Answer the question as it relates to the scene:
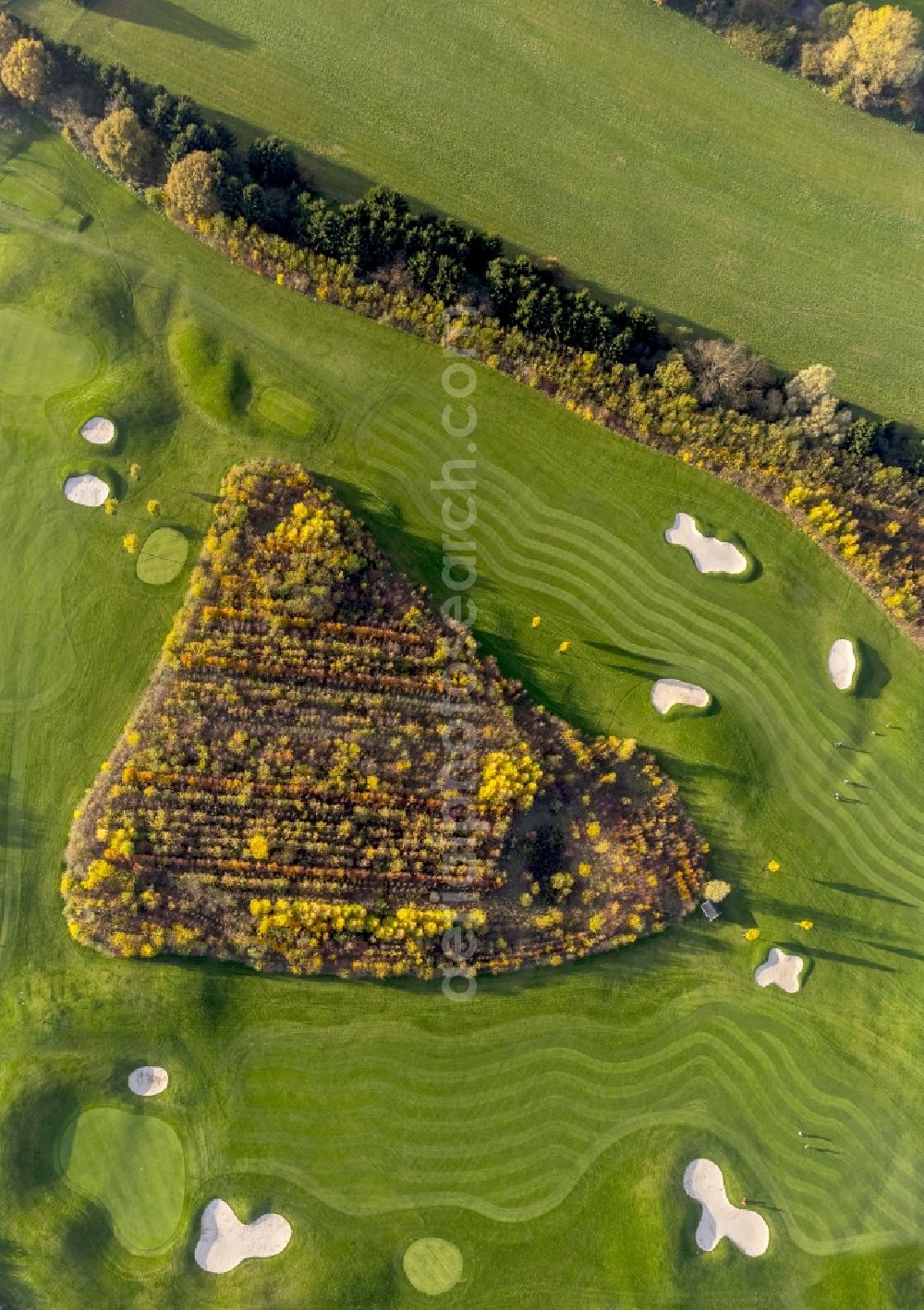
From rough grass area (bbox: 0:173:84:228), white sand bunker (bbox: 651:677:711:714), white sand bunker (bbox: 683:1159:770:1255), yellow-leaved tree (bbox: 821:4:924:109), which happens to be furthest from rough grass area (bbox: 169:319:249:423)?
white sand bunker (bbox: 683:1159:770:1255)

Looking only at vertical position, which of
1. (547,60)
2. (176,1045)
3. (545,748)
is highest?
(547,60)

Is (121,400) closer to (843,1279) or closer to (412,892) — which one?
(412,892)

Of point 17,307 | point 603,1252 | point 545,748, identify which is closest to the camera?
point 603,1252

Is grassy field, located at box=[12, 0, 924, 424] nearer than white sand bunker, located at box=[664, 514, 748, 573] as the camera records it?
No

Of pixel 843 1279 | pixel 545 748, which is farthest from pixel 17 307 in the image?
pixel 843 1279

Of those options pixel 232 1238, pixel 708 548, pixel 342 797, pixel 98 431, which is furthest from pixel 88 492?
pixel 232 1238

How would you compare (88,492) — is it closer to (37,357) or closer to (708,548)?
(37,357)

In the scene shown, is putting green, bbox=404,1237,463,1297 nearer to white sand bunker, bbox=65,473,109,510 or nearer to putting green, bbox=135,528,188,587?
putting green, bbox=135,528,188,587

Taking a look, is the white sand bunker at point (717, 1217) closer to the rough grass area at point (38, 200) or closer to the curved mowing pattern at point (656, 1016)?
the curved mowing pattern at point (656, 1016)
